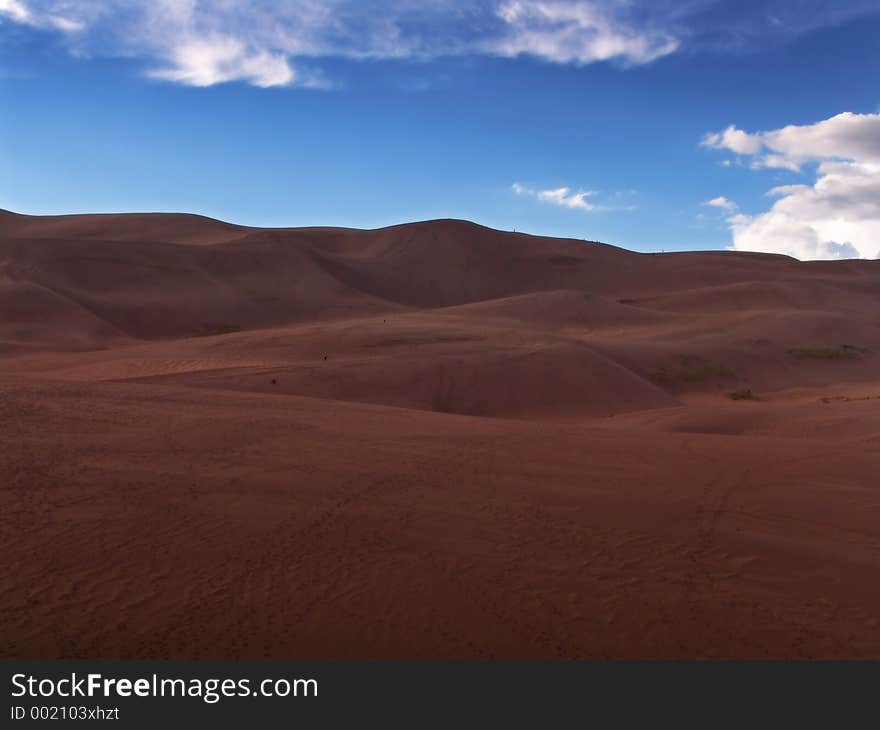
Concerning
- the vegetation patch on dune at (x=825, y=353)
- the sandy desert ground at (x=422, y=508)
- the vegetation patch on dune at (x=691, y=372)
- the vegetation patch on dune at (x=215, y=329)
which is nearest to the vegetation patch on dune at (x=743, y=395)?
the sandy desert ground at (x=422, y=508)

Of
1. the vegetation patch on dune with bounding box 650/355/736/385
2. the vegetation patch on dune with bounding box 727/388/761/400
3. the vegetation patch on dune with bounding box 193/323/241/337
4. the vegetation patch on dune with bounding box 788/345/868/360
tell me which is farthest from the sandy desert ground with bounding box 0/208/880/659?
the vegetation patch on dune with bounding box 193/323/241/337

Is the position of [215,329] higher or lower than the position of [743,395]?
higher

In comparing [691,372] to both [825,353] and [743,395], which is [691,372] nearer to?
[743,395]

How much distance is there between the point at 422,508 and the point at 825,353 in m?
27.0

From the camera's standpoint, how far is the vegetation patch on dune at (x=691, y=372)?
25.3 meters

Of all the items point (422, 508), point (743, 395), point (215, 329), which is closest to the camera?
point (422, 508)

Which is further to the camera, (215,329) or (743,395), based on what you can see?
(215,329)

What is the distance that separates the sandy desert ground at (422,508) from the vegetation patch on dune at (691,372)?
0.66 ft

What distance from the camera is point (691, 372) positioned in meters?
26.2

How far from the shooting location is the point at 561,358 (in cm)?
2284

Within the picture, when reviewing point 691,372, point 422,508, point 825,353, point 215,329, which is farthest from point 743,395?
point 215,329

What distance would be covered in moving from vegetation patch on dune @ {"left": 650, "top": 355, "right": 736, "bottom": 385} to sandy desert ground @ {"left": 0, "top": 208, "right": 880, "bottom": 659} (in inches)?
7.9

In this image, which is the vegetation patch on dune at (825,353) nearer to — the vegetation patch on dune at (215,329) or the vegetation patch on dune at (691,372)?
the vegetation patch on dune at (691,372)

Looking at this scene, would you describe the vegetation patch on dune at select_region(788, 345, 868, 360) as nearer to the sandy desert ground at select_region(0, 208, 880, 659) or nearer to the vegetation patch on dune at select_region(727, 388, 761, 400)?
the sandy desert ground at select_region(0, 208, 880, 659)
